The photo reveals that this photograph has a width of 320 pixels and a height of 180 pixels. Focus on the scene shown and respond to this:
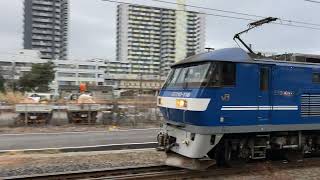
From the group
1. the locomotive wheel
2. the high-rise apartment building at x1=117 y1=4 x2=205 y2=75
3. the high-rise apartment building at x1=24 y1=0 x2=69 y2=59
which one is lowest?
the locomotive wheel

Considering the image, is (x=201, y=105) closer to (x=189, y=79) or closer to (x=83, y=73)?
(x=189, y=79)

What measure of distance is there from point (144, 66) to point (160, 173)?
272 feet

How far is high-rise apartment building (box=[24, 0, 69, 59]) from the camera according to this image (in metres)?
97.1

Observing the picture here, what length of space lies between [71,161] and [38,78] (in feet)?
205

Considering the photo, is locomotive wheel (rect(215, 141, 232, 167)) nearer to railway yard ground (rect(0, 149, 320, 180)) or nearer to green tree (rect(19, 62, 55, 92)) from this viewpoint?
railway yard ground (rect(0, 149, 320, 180))

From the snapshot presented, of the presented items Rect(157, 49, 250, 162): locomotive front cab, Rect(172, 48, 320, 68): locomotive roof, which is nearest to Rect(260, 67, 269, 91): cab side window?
Rect(172, 48, 320, 68): locomotive roof

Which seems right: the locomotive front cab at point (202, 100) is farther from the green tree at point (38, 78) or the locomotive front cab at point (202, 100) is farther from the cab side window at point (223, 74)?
the green tree at point (38, 78)

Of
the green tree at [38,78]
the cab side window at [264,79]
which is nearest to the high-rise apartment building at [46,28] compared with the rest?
the green tree at [38,78]

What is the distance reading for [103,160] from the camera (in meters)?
14.8

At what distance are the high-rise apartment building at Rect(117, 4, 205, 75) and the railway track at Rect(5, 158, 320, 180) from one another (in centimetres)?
2872

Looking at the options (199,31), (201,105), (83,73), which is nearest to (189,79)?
(201,105)

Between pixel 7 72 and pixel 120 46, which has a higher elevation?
pixel 120 46

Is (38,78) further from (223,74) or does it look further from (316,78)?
(223,74)

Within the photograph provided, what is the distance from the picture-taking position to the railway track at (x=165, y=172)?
37.5 ft
